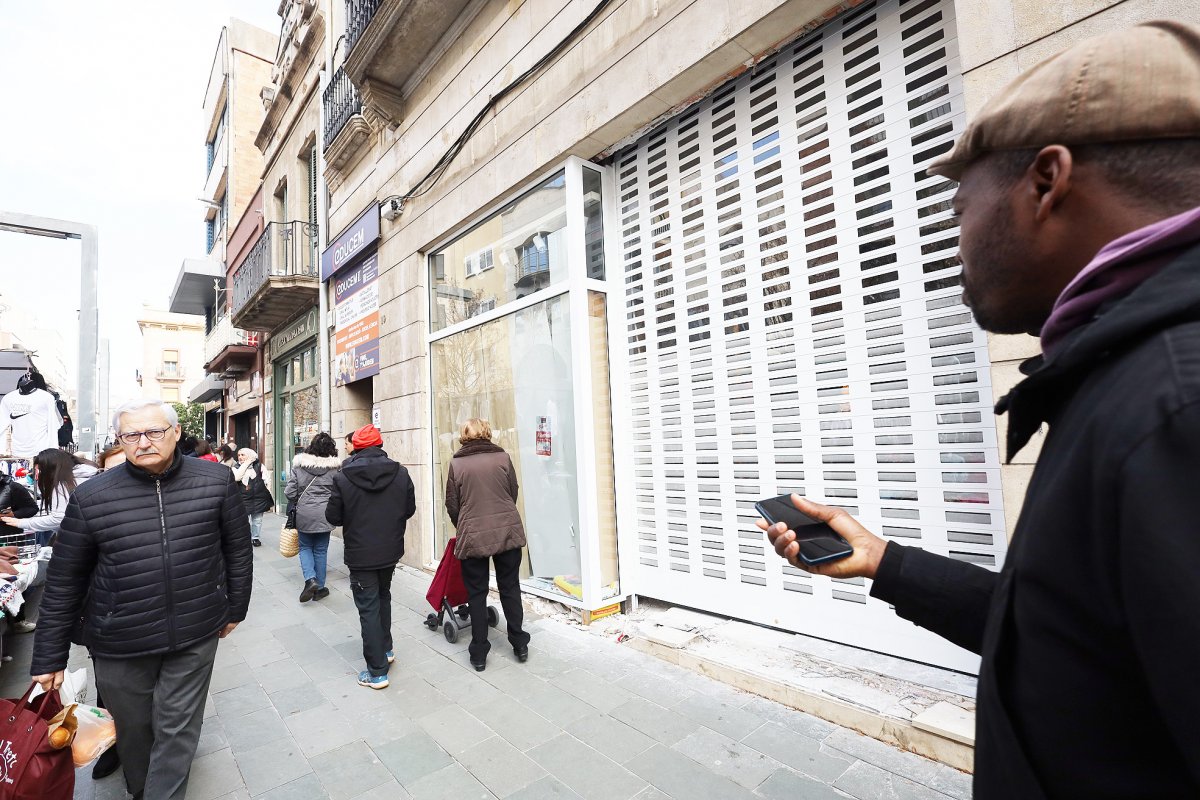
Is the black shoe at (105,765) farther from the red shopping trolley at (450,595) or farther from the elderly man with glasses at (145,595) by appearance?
the red shopping trolley at (450,595)

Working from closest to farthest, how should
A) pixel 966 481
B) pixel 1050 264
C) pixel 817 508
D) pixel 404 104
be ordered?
pixel 1050 264 < pixel 817 508 < pixel 966 481 < pixel 404 104

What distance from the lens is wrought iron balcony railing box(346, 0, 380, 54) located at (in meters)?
8.23

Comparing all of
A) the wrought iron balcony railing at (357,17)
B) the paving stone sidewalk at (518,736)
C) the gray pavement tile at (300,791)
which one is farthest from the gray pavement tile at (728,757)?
the wrought iron balcony railing at (357,17)

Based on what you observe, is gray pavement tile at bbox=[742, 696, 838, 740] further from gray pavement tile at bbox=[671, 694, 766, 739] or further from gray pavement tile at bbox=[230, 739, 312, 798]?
gray pavement tile at bbox=[230, 739, 312, 798]

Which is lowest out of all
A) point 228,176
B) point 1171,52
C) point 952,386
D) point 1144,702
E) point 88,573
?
point 88,573

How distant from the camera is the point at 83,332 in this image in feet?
23.3

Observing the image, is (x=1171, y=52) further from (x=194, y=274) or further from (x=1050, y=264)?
(x=194, y=274)

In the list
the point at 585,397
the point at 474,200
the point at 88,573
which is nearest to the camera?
the point at 88,573

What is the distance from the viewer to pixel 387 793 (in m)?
2.97

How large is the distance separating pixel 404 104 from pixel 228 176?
14.8m

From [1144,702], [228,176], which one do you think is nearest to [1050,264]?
[1144,702]

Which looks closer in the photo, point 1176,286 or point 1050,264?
point 1176,286

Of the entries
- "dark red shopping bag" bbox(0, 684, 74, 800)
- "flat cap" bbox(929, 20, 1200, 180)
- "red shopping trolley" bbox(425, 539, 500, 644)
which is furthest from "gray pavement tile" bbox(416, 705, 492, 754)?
"flat cap" bbox(929, 20, 1200, 180)

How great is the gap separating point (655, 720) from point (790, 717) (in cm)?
79
